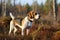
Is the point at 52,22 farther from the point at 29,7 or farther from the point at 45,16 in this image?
the point at 29,7

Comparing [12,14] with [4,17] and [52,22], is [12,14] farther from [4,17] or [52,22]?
[52,22]

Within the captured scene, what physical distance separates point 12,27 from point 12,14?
170mm

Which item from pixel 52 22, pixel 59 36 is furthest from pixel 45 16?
pixel 59 36

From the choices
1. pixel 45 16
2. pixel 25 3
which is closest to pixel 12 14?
pixel 25 3

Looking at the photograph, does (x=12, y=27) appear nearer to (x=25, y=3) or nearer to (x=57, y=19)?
(x=25, y=3)

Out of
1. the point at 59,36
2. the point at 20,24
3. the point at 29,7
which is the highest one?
the point at 29,7

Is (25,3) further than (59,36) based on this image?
Yes

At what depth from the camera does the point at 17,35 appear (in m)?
2.20

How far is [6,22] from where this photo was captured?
87.0 inches

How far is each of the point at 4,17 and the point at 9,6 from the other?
168 millimetres

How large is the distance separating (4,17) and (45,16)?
0.52m

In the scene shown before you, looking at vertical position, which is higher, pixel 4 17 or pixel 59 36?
pixel 4 17

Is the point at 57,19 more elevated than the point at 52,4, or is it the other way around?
the point at 52,4

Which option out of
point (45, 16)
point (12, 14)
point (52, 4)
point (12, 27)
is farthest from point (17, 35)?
point (52, 4)
